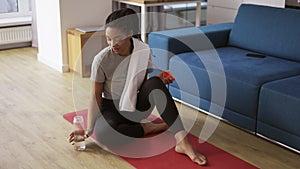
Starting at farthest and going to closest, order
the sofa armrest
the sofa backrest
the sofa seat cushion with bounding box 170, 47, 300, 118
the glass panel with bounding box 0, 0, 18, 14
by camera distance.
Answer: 1. the glass panel with bounding box 0, 0, 18, 14
2. the sofa armrest
3. the sofa backrest
4. the sofa seat cushion with bounding box 170, 47, 300, 118

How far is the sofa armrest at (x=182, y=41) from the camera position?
3.53m

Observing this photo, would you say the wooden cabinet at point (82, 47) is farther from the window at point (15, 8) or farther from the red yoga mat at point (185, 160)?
the red yoga mat at point (185, 160)

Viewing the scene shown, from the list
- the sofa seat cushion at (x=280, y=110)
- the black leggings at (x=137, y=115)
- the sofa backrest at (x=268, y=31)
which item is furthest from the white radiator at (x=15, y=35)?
the sofa seat cushion at (x=280, y=110)

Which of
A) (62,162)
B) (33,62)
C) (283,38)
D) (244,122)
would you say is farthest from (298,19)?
(33,62)

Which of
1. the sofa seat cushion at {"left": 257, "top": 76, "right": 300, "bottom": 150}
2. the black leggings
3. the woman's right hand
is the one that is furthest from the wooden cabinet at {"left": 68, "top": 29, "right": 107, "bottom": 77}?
the sofa seat cushion at {"left": 257, "top": 76, "right": 300, "bottom": 150}

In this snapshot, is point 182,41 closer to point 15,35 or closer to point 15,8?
point 15,35

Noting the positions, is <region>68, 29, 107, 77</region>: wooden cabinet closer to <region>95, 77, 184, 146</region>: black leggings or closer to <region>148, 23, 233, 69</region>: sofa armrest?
<region>148, 23, 233, 69</region>: sofa armrest

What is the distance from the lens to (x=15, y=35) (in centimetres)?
521

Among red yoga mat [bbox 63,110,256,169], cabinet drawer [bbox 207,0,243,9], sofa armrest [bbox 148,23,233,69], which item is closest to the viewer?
red yoga mat [bbox 63,110,256,169]

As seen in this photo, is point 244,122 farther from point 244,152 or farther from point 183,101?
point 183,101

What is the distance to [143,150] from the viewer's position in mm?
2691

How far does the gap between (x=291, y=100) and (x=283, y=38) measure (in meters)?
0.92

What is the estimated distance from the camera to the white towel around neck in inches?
107

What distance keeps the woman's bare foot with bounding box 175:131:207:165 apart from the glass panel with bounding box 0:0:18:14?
3557 millimetres
